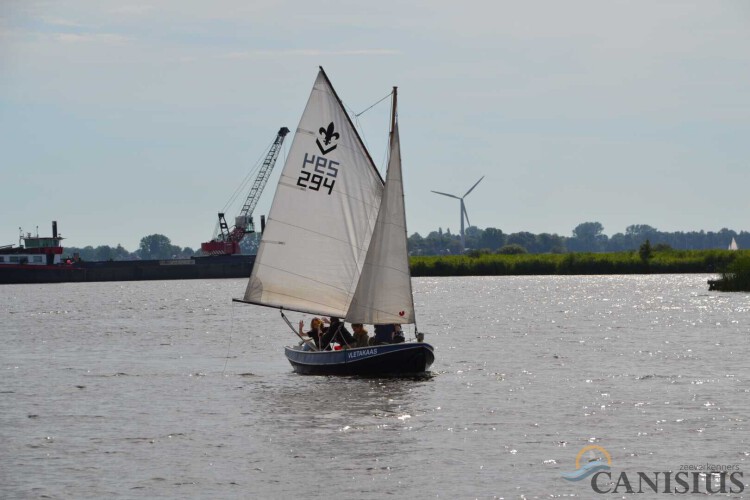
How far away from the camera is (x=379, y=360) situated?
48.8 meters

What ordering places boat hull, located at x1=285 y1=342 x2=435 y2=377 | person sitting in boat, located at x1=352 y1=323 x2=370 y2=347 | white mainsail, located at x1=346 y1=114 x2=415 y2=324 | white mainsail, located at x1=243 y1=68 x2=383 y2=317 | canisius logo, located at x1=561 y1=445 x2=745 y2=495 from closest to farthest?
canisius logo, located at x1=561 y1=445 x2=745 y2=495, boat hull, located at x1=285 y1=342 x2=435 y2=377, white mainsail, located at x1=346 y1=114 x2=415 y2=324, person sitting in boat, located at x1=352 y1=323 x2=370 y2=347, white mainsail, located at x1=243 y1=68 x2=383 y2=317

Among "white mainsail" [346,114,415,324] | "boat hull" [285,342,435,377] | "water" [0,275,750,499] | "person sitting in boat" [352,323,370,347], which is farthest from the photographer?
"person sitting in boat" [352,323,370,347]

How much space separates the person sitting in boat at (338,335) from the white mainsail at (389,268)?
135 cm

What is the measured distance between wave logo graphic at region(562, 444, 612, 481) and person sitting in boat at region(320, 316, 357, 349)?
19073 mm

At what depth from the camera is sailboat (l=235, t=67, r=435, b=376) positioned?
50.0m

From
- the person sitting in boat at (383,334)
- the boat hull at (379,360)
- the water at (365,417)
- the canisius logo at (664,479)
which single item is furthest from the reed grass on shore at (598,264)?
the canisius logo at (664,479)

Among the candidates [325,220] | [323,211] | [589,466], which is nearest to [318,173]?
[323,211]

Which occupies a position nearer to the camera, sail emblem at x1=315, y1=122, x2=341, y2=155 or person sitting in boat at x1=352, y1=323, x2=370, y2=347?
person sitting in boat at x1=352, y1=323, x2=370, y2=347

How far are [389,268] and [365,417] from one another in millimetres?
11038

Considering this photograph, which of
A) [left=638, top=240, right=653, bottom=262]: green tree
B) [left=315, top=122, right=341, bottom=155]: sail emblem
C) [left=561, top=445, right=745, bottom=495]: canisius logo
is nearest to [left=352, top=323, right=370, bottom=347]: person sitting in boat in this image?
[left=315, top=122, right=341, bottom=155]: sail emblem

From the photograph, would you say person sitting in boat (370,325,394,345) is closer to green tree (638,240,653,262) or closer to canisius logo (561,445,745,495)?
canisius logo (561,445,745,495)

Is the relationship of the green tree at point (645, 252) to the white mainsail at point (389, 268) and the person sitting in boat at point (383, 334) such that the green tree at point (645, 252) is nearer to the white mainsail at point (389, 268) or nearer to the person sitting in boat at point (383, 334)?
the person sitting in boat at point (383, 334)

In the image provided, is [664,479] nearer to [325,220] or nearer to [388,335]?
[388,335]

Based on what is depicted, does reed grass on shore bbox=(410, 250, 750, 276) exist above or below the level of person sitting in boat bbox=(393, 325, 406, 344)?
above
